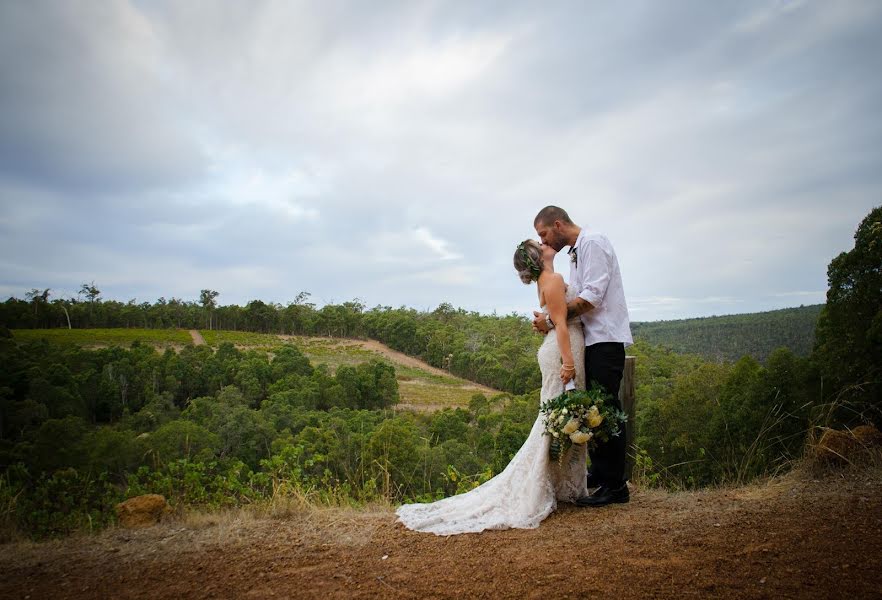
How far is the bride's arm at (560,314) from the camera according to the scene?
12.4ft

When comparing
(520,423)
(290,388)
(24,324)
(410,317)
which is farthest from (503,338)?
(24,324)

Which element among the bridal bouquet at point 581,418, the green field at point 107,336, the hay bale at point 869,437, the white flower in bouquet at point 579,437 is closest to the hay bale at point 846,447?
the hay bale at point 869,437

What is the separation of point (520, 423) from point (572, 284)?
2544 cm

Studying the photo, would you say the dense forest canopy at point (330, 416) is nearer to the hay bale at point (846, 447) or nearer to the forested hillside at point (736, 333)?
the hay bale at point (846, 447)

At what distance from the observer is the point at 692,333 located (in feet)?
164

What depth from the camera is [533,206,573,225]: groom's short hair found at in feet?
13.1

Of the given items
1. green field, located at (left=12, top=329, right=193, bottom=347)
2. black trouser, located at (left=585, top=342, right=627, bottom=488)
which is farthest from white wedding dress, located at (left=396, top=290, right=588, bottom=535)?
green field, located at (left=12, top=329, right=193, bottom=347)

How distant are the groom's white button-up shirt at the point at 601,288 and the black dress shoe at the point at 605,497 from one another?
126 centimetres

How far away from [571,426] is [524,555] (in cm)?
106

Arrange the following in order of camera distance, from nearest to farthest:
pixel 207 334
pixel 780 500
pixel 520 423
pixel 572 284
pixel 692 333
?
1. pixel 780 500
2. pixel 572 284
3. pixel 520 423
4. pixel 692 333
5. pixel 207 334

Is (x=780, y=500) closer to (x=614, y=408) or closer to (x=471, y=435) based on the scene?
(x=614, y=408)

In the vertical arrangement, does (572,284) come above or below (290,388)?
above

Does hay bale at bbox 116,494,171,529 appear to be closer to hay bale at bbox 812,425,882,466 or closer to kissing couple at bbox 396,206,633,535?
kissing couple at bbox 396,206,633,535

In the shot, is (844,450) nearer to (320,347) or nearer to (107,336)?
(107,336)
